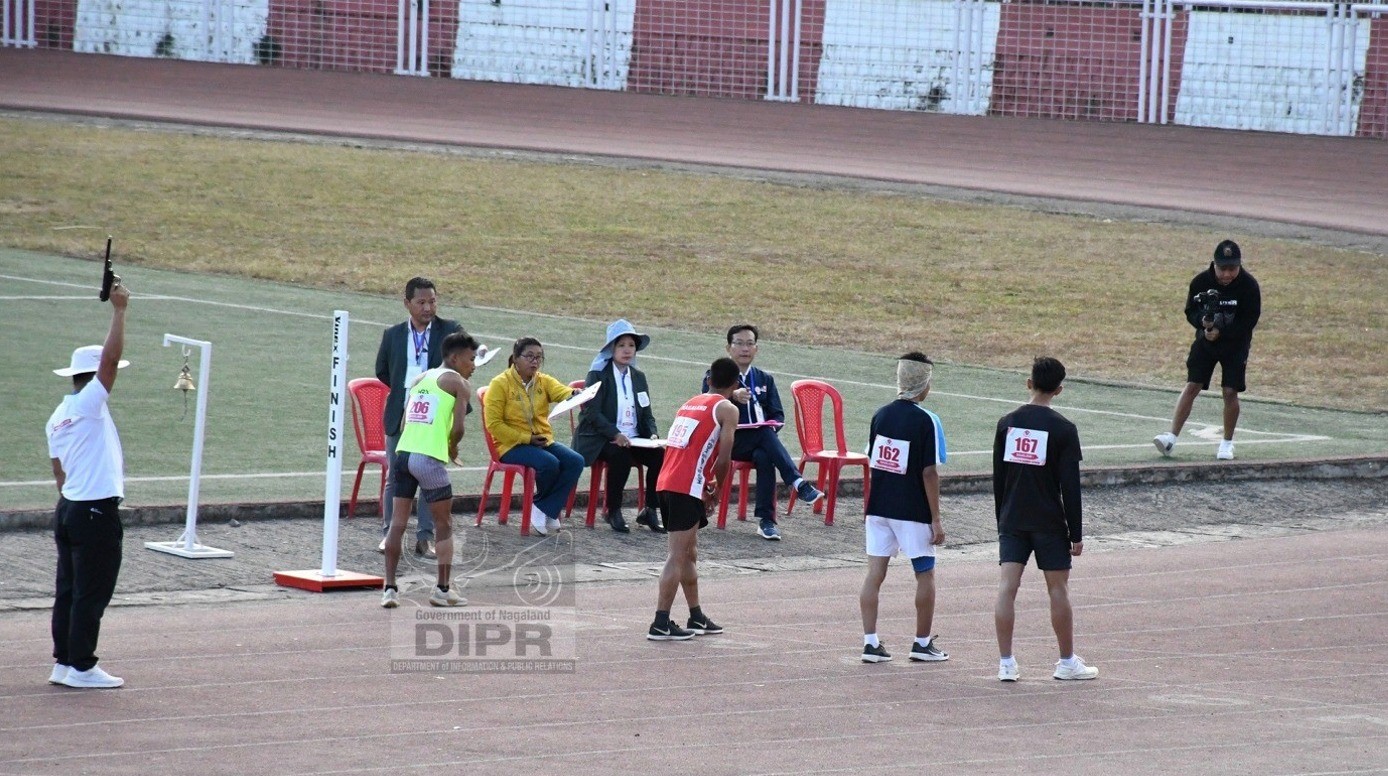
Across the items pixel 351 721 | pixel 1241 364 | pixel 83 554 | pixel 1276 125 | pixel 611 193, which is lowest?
pixel 351 721

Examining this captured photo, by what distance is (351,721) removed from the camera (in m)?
8.83

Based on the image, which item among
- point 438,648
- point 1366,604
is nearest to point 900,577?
point 1366,604

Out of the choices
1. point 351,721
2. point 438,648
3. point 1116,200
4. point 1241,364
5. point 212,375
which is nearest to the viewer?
point 351,721

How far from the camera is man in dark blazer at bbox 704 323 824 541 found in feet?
46.9

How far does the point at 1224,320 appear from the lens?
16797 millimetres

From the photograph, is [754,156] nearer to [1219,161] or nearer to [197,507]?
[1219,161]

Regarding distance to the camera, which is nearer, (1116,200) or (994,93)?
(1116,200)

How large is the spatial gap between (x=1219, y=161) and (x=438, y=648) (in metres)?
26.2

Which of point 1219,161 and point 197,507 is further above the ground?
point 1219,161

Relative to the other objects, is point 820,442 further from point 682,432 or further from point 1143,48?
point 1143,48

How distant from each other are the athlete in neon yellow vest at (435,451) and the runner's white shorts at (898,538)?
8.51 ft

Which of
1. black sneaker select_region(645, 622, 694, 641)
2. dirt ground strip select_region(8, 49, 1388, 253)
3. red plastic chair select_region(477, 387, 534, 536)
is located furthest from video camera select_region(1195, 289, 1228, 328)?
dirt ground strip select_region(8, 49, 1388, 253)

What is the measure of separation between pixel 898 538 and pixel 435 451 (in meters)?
2.88

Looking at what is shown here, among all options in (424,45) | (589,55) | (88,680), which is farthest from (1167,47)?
(88,680)
